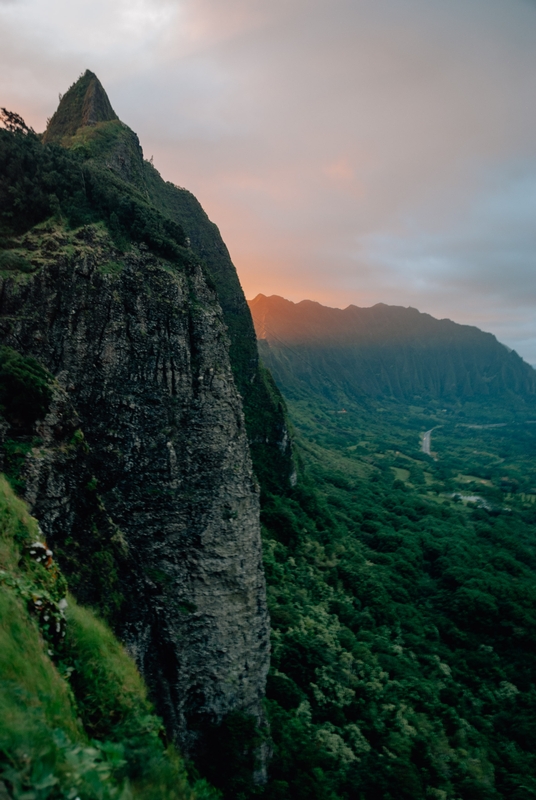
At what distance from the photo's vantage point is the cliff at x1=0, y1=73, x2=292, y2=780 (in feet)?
49.4

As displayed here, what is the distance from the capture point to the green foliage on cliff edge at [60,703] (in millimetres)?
3533

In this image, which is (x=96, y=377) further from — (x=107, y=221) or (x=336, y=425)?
(x=336, y=425)

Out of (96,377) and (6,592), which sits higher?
(96,377)

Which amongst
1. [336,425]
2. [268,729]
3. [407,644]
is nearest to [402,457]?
[336,425]

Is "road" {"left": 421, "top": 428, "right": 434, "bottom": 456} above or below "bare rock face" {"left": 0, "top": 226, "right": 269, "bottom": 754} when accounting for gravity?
below

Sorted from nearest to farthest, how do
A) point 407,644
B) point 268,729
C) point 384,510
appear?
point 268,729, point 407,644, point 384,510

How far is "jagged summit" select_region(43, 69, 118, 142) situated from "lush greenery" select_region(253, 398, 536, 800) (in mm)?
43262

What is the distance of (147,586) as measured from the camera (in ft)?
52.3

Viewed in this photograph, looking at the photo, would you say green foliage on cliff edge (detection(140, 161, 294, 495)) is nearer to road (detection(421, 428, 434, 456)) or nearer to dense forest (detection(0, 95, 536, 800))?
dense forest (detection(0, 95, 536, 800))

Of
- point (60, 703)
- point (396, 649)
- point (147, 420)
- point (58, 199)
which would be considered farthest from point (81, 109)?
point (396, 649)

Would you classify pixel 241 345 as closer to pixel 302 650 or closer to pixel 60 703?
pixel 302 650

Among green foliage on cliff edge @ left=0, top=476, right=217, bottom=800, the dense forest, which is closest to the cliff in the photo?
the dense forest

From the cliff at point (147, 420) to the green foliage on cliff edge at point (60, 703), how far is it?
4.58 metres

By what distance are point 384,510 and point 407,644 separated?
3460 cm
